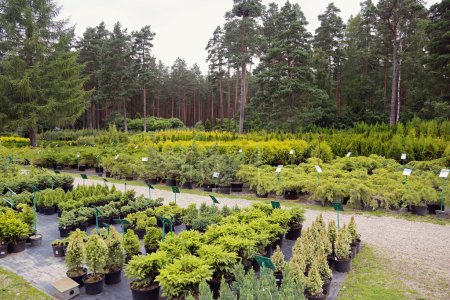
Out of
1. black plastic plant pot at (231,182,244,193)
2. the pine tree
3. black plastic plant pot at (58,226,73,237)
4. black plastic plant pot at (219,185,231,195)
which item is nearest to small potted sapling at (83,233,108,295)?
black plastic plant pot at (58,226,73,237)

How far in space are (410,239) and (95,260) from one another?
5.49 meters

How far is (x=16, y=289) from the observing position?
4215mm

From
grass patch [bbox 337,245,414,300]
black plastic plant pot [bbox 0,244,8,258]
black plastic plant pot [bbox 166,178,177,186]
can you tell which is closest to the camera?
Answer: grass patch [bbox 337,245,414,300]

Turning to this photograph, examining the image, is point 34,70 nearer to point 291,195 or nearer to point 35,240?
point 35,240

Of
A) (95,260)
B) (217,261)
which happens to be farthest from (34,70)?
(217,261)

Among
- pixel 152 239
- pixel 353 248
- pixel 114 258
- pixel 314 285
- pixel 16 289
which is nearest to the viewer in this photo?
pixel 314 285

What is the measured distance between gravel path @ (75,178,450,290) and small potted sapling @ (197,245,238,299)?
9.51 feet

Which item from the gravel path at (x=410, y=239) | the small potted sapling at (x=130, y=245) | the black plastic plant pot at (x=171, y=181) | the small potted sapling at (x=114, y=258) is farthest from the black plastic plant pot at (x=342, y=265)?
the black plastic plant pot at (x=171, y=181)

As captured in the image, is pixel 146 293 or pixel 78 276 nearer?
pixel 146 293

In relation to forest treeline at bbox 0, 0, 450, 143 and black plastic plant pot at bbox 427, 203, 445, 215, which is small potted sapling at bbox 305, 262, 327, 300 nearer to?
black plastic plant pot at bbox 427, 203, 445, 215

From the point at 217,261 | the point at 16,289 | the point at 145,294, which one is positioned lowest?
the point at 16,289

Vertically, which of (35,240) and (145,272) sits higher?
(145,272)

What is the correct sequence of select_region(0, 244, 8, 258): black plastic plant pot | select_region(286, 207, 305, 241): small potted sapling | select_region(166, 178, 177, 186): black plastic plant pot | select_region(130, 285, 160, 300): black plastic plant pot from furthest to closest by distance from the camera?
select_region(166, 178, 177, 186): black plastic plant pot → select_region(286, 207, 305, 241): small potted sapling → select_region(0, 244, 8, 258): black plastic plant pot → select_region(130, 285, 160, 300): black plastic plant pot

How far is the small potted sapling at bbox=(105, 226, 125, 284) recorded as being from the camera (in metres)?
4.30
